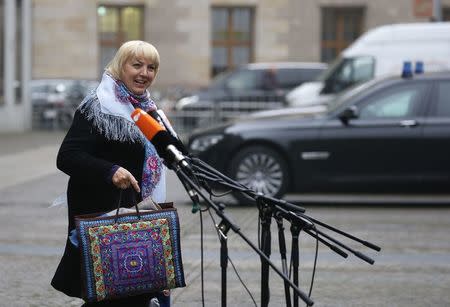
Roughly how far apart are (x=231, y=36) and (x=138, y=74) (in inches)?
1486

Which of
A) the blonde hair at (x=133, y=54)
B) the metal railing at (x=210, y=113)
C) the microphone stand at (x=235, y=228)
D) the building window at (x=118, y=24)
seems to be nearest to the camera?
the microphone stand at (x=235, y=228)

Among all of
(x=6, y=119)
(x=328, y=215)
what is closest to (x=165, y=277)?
(x=328, y=215)

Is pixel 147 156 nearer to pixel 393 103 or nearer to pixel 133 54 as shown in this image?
pixel 133 54

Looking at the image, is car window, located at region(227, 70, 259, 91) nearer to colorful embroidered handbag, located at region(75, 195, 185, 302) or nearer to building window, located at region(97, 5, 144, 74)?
building window, located at region(97, 5, 144, 74)

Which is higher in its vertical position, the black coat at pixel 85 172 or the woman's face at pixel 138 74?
the woman's face at pixel 138 74

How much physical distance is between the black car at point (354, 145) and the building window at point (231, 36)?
93.4 feet

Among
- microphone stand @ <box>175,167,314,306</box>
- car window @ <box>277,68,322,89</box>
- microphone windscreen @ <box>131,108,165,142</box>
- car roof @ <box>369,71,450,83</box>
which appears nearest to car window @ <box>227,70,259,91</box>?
car window @ <box>277,68,322,89</box>

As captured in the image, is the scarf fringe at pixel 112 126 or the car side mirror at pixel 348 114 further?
the car side mirror at pixel 348 114

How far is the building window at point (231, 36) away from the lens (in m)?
43.0

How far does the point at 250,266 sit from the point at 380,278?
1.10m

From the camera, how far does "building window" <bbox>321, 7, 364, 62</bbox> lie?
140 feet

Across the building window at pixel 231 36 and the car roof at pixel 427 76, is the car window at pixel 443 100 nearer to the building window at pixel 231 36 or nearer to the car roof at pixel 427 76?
the car roof at pixel 427 76

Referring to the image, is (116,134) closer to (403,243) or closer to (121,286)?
(121,286)

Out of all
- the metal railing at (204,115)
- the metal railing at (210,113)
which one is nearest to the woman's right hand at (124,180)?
the metal railing at (210,113)
